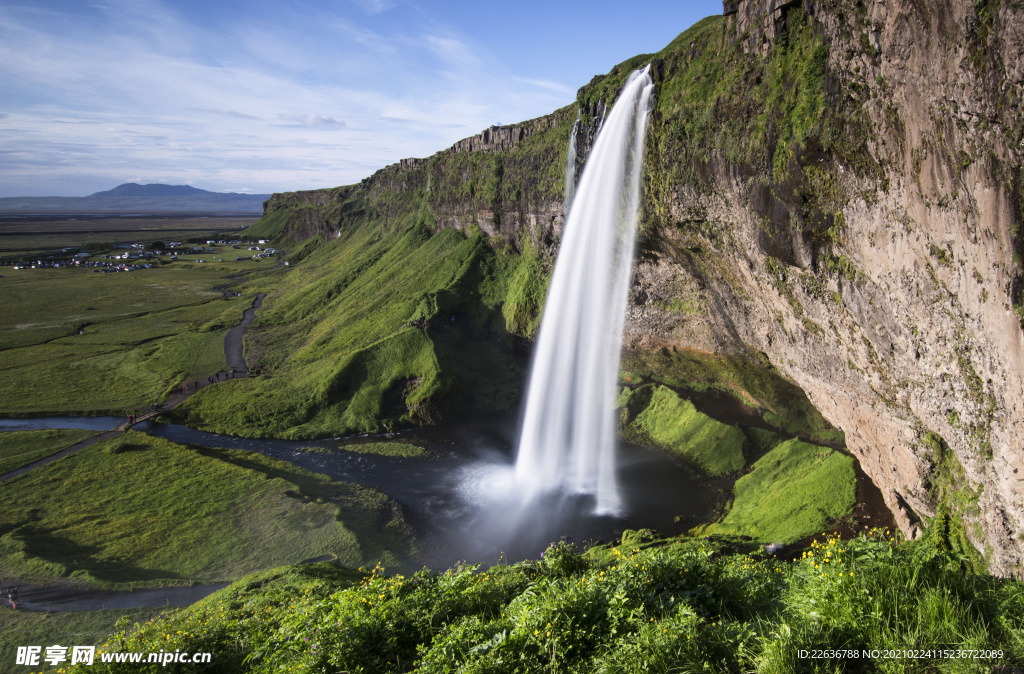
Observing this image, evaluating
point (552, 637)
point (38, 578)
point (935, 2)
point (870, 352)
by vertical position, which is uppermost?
point (935, 2)

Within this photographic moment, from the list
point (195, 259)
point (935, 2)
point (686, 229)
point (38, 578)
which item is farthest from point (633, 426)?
point (195, 259)

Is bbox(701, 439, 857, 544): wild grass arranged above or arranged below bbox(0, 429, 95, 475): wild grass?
above

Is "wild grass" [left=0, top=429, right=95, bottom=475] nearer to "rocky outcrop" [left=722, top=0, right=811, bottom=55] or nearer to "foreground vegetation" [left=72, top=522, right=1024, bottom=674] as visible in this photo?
"foreground vegetation" [left=72, top=522, right=1024, bottom=674]

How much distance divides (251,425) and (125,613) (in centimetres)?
1740

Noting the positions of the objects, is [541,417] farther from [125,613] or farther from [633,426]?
[125,613]

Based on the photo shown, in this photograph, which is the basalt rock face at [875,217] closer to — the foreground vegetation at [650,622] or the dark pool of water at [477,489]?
the foreground vegetation at [650,622]

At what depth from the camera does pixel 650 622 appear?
735 cm

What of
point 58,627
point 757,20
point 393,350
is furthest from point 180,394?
point 757,20

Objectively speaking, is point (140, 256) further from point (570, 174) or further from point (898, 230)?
point (898, 230)

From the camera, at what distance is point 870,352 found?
16.3 metres

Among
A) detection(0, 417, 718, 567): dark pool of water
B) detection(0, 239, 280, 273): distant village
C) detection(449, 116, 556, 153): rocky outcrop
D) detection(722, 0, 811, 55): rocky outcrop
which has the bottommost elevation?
detection(0, 417, 718, 567): dark pool of water

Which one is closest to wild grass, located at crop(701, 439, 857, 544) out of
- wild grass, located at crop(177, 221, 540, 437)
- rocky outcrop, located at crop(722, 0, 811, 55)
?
rocky outcrop, located at crop(722, 0, 811, 55)

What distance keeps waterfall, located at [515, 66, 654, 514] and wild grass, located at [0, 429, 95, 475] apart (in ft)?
86.2

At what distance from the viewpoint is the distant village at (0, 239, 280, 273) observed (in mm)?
107606
